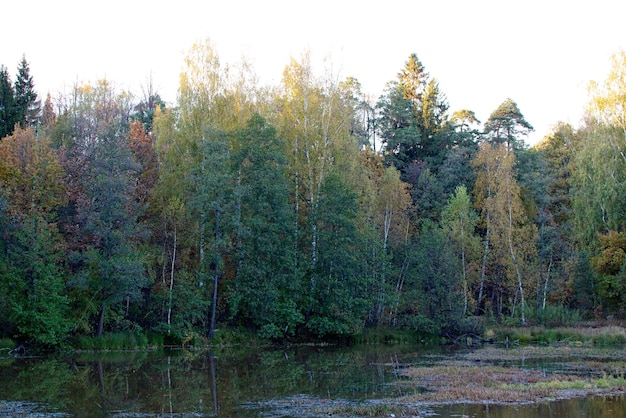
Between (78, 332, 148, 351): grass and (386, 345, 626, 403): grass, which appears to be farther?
(78, 332, 148, 351): grass

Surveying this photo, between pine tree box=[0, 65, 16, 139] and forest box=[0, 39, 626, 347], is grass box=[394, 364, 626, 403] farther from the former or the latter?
pine tree box=[0, 65, 16, 139]

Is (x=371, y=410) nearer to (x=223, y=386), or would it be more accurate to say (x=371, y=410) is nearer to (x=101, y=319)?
(x=223, y=386)

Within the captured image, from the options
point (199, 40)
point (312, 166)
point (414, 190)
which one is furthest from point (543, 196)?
point (199, 40)

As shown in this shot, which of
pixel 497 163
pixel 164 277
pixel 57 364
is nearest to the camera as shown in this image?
pixel 57 364

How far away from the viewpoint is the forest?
33750mm

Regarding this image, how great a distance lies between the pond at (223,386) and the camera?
16969 mm

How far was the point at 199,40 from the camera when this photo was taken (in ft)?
145

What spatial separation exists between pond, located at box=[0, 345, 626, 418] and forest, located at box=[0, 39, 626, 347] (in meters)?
4.73

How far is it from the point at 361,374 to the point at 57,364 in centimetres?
1238

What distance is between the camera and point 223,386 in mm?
21328

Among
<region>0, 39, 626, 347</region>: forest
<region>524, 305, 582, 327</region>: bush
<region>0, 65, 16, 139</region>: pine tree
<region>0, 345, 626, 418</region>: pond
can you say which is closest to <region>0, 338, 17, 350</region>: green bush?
<region>0, 39, 626, 347</region>: forest

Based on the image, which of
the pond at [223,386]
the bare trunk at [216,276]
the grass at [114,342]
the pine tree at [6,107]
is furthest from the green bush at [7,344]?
the pine tree at [6,107]

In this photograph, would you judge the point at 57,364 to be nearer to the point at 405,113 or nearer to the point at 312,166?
the point at 312,166

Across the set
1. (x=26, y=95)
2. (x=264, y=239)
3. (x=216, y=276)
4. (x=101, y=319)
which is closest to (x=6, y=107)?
(x=26, y=95)
